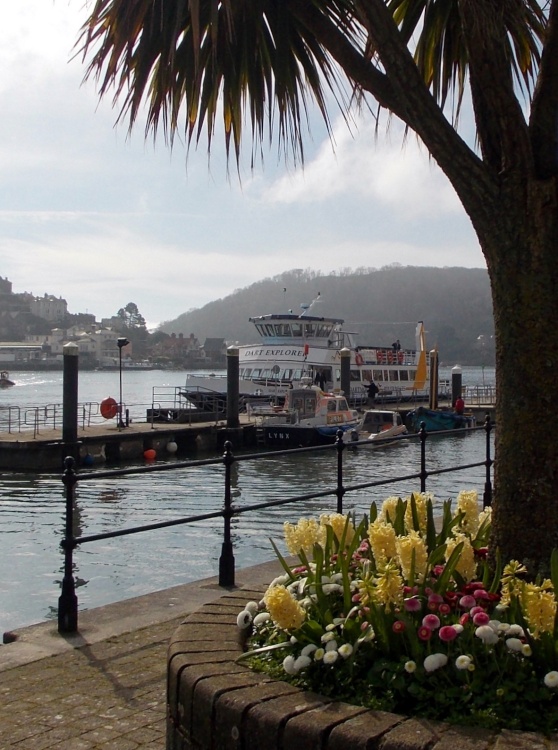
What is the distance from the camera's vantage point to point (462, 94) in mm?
5293

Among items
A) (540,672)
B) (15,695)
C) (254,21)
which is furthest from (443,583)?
(254,21)

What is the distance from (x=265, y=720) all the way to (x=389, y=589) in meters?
0.72

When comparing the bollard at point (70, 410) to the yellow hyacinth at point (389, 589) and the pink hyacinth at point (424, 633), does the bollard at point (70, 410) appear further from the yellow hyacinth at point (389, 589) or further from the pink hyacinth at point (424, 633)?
the pink hyacinth at point (424, 633)

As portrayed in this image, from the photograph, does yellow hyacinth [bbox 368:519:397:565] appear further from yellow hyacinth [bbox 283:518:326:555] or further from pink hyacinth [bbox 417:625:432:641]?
yellow hyacinth [bbox 283:518:326:555]

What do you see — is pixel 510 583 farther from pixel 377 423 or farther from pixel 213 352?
pixel 213 352

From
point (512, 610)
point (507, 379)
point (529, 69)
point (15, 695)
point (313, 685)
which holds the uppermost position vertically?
point (529, 69)

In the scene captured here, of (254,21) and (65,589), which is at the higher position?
(254,21)

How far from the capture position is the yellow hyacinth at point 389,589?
10.6 ft

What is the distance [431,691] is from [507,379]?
1.39m

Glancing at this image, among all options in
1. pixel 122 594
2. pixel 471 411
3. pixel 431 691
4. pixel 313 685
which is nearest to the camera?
pixel 431 691

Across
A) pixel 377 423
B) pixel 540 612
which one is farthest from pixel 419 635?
pixel 377 423

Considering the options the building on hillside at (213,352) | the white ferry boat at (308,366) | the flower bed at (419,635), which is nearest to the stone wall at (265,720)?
the flower bed at (419,635)

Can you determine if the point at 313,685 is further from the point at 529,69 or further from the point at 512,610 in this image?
the point at 529,69

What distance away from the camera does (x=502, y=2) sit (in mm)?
4238
